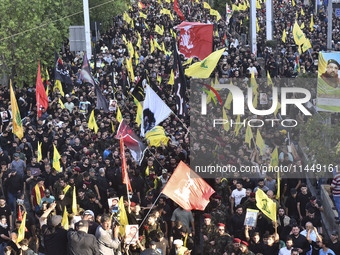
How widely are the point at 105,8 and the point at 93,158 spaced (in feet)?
87.1

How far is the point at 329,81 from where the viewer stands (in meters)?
16.2

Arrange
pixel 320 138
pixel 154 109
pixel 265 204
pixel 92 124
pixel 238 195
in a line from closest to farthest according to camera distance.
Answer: pixel 265 204 → pixel 238 195 → pixel 320 138 → pixel 154 109 → pixel 92 124

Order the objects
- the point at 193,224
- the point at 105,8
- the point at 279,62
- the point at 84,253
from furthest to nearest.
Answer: the point at 105,8, the point at 279,62, the point at 193,224, the point at 84,253

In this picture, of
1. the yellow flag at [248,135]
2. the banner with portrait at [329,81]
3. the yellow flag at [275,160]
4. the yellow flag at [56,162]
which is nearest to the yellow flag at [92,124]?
the yellow flag at [56,162]

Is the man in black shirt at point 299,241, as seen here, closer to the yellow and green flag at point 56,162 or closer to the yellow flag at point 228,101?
the yellow and green flag at point 56,162

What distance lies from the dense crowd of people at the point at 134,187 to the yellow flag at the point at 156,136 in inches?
4.6

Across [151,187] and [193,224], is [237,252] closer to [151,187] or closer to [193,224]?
[193,224]

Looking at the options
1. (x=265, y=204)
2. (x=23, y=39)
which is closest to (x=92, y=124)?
(x=265, y=204)

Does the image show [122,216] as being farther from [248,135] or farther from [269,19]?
[269,19]

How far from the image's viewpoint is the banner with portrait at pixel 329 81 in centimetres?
1609

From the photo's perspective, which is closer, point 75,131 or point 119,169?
point 119,169

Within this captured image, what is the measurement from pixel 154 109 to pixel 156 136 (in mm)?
838

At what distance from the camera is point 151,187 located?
14805 millimetres

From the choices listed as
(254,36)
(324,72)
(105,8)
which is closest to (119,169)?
(324,72)
